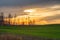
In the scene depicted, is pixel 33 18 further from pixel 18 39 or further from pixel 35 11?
pixel 18 39

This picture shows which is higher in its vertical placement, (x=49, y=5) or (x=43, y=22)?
(x=49, y=5)

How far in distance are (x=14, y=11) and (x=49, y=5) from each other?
862 millimetres

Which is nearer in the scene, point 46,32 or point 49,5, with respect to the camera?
point 46,32

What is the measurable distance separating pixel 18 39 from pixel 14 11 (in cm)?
77

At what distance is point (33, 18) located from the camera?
173 inches

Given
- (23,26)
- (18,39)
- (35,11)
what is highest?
(35,11)

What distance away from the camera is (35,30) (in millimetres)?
4285

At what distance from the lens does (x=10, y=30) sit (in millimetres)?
4297

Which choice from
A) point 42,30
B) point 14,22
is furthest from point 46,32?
point 14,22

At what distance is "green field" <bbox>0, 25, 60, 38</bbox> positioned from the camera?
420 centimetres

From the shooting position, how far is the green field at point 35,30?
4.20 metres

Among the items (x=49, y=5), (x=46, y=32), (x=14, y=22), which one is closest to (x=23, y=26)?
(x=14, y=22)

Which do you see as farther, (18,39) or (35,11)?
(35,11)

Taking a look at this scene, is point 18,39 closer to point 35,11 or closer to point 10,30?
point 10,30
